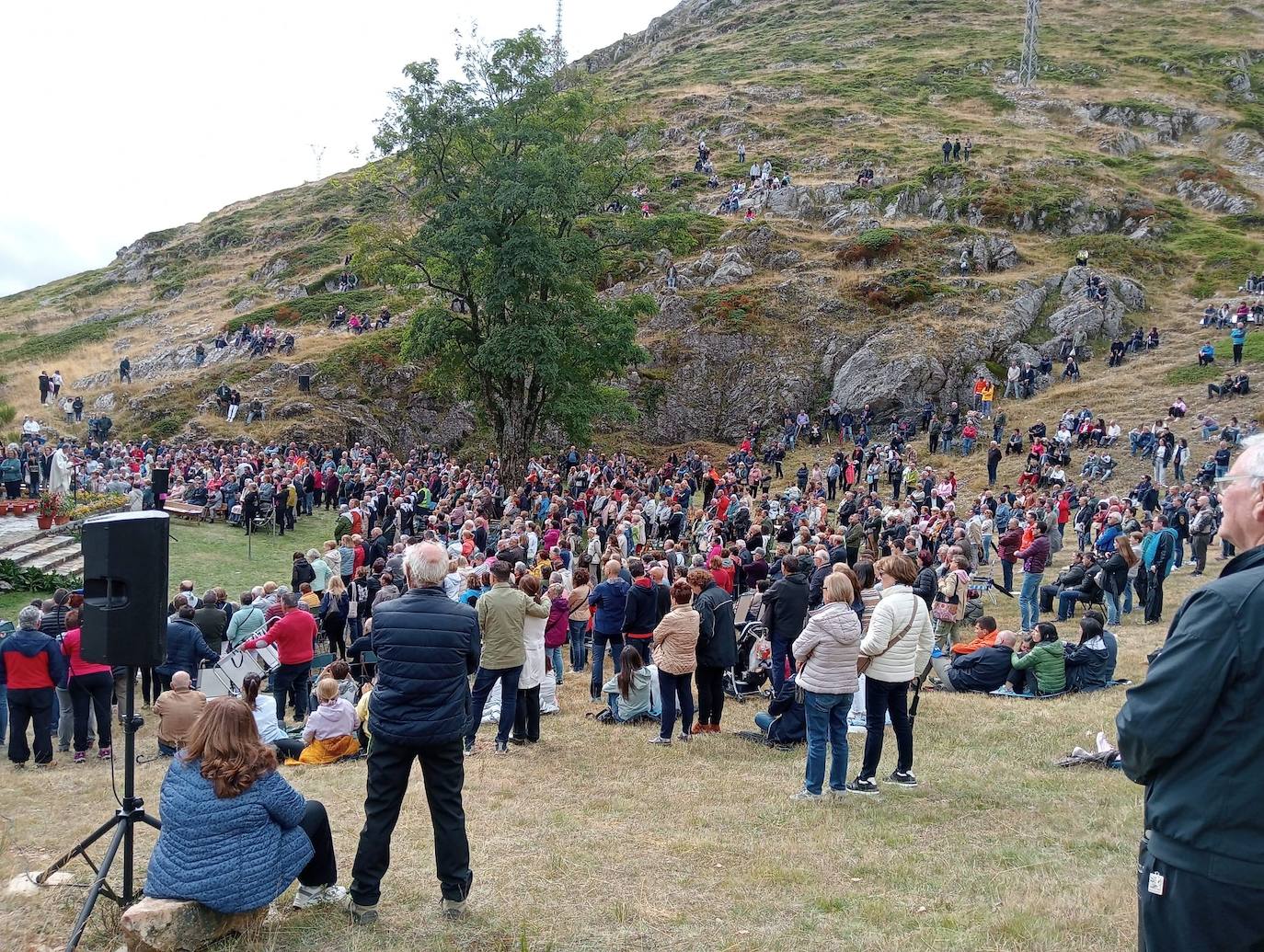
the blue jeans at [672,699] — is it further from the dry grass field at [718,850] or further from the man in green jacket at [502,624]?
the man in green jacket at [502,624]

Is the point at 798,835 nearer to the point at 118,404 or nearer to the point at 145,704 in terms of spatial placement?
the point at 145,704

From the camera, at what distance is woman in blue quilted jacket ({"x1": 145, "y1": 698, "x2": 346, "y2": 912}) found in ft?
12.8

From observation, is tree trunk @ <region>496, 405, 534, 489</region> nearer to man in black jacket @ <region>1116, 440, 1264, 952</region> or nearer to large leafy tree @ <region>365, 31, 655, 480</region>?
large leafy tree @ <region>365, 31, 655, 480</region>

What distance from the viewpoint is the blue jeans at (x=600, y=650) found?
1014 centimetres

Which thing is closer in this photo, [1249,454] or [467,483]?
[1249,454]

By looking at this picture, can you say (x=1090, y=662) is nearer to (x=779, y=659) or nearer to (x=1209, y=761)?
(x=779, y=659)

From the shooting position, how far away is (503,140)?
87.3 ft

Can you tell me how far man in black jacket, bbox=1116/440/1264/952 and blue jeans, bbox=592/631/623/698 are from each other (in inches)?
306

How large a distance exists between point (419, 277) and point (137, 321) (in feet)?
117

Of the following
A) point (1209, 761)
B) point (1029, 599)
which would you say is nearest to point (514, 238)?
point (1029, 599)

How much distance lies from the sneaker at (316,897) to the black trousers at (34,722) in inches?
215

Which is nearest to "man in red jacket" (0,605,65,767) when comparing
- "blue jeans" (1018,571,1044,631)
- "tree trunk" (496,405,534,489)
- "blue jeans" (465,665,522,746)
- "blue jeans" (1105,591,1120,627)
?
"blue jeans" (465,665,522,746)

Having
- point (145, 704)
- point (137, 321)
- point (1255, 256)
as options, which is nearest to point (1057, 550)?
point (145, 704)

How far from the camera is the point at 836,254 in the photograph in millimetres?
41031
